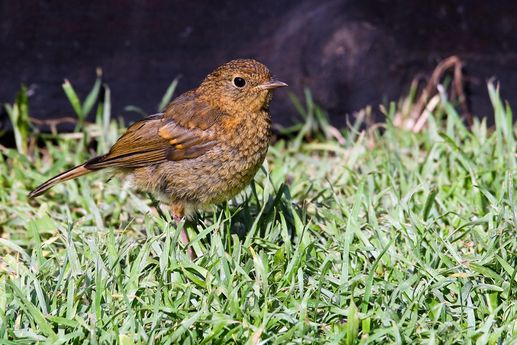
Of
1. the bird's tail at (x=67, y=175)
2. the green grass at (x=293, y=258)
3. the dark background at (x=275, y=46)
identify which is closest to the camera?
the green grass at (x=293, y=258)

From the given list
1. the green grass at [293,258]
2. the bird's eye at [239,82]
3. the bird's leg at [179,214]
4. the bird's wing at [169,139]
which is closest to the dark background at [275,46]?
the green grass at [293,258]

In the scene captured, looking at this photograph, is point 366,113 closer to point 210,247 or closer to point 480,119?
point 480,119

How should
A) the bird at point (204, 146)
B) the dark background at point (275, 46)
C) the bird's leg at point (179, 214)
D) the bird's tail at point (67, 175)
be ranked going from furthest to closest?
the dark background at point (275, 46)
the bird's tail at point (67, 175)
the bird's leg at point (179, 214)
the bird at point (204, 146)

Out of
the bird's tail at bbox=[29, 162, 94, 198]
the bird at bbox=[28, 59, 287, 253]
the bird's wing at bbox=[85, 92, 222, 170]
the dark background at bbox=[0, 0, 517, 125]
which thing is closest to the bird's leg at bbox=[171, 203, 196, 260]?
the bird at bbox=[28, 59, 287, 253]

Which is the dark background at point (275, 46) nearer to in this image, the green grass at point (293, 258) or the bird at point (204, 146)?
the green grass at point (293, 258)

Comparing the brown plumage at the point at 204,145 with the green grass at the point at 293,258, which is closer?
the green grass at the point at 293,258

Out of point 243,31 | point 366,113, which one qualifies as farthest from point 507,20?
point 243,31

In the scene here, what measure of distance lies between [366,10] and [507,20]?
951mm

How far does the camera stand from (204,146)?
14.4 feet

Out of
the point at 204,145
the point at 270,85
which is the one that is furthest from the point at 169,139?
the point at 270,85

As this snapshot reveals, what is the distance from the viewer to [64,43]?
5910mm

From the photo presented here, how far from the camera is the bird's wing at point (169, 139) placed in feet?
14.5

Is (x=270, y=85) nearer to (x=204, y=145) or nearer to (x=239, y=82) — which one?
(x=239, y=82)

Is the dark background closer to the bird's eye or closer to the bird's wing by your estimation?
the bird's wing
